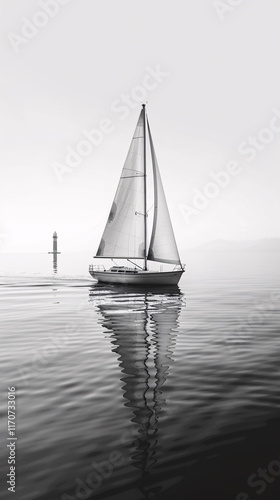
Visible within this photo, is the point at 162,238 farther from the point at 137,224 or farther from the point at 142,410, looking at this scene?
the point at 142,410

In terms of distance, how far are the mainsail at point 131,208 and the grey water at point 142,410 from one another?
25046 mm

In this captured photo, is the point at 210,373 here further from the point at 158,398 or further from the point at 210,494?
the point at 210,494

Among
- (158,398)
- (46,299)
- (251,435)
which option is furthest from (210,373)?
(46,299)

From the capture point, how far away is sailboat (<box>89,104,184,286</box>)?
45.1m

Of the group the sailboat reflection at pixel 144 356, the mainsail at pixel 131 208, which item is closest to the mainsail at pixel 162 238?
the mainsail at pixel 131 208

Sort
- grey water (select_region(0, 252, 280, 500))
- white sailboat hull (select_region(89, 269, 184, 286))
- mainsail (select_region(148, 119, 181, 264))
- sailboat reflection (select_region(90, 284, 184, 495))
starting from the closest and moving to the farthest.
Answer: grey water (select_region(0, 252, 280, 500)), sailboat reflection (select_region(90, 284, 184, 495)), white sailboat hull (select_region(89, 269, 184, 286)), mainsail (select_region(148, 119, 181, 264))

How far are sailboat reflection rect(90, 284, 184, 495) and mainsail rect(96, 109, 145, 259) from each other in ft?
39.0

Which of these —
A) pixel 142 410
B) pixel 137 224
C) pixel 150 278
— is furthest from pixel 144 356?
pixel 137 224

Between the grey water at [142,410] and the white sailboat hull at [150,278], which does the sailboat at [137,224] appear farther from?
the grey water at [142,410]

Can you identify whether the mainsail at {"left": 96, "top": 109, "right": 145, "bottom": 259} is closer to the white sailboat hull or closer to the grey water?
the white sailboat hull

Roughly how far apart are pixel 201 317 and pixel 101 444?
736 inches

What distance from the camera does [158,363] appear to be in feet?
47.6

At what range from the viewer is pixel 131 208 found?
1843 inches

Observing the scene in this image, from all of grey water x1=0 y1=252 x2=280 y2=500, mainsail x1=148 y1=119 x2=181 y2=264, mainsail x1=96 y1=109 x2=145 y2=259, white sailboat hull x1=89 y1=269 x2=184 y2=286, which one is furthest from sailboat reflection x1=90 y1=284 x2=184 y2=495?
mainsail x1=96 y1=109 x2=145 y2=259
